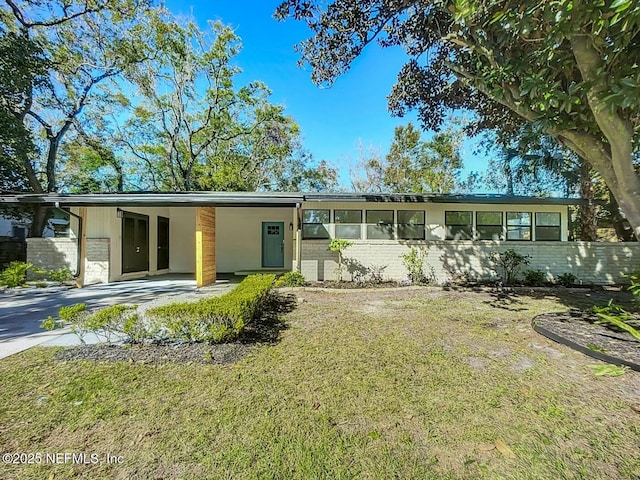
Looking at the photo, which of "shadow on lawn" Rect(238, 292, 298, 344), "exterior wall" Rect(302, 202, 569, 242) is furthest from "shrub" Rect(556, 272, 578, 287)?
"shadow on lawn" Rect(238, 292, 298, 344)

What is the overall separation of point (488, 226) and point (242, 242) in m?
8.84

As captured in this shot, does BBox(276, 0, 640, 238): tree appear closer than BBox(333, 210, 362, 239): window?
Yes

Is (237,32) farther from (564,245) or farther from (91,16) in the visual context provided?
(564,245)

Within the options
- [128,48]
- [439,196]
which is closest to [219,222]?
[439,196]

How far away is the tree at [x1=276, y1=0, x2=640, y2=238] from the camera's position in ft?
11.2

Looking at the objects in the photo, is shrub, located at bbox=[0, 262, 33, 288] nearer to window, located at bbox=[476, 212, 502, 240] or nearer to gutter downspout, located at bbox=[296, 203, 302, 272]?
gutter downspout, located at bbox=[296, 203, 302, 272]

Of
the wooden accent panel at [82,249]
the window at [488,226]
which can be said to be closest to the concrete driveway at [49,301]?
the wooden accent panel at [82,249]

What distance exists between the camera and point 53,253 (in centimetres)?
876

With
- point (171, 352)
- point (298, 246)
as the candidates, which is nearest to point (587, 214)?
point (298, 246)

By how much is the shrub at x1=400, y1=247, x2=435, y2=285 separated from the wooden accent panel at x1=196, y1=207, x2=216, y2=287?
5851mm

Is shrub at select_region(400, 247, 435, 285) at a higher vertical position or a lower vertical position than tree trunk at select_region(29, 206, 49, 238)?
lower

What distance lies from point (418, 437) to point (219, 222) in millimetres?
10746

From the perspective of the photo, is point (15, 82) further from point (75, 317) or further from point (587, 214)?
point (587, 214)

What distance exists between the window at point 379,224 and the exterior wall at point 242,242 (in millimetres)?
3565
